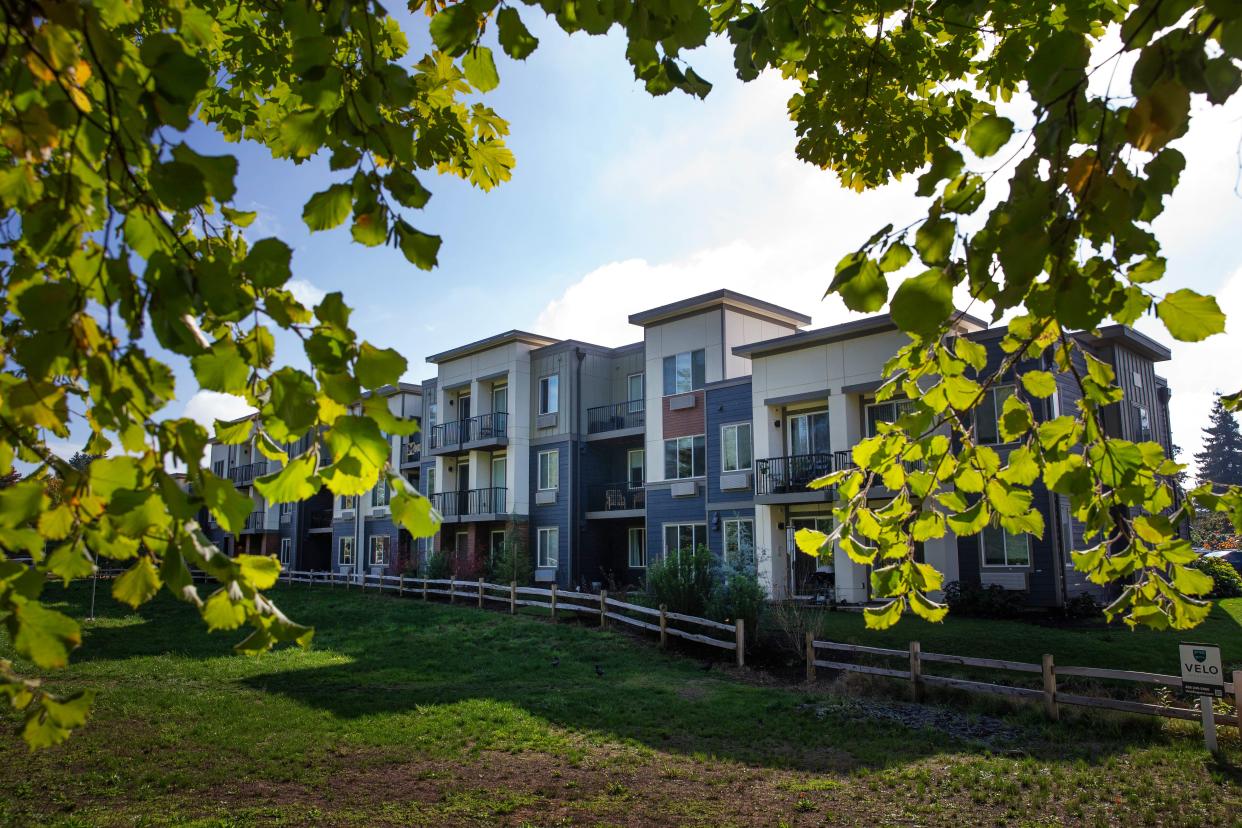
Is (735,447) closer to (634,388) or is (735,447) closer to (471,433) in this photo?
(634,388)

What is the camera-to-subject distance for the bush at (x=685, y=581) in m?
17.9

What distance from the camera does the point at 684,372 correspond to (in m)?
28.9

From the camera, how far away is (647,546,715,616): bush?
17891 mm

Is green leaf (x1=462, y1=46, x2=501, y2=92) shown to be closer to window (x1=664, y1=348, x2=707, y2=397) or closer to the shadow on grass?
the shadow on grass

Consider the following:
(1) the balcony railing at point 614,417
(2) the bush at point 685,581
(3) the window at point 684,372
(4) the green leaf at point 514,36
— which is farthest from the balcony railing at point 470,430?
(4) the green leaf at point 514,36

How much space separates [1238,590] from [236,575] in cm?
3137

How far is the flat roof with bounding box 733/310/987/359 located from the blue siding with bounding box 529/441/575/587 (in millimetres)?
9046

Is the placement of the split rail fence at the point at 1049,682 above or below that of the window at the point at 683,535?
below

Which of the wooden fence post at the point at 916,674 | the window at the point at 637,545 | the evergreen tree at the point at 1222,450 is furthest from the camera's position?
the evergreen tree at the point at 1222,450

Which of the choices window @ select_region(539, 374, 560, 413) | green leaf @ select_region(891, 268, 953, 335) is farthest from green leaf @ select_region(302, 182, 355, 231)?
window @ select_region(539, 374, 560, 413)

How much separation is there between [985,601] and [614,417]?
51.3 feet

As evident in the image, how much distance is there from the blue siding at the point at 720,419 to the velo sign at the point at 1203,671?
16.8m

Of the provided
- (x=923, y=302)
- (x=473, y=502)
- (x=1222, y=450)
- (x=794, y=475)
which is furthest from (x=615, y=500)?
(x=1222, y=450)

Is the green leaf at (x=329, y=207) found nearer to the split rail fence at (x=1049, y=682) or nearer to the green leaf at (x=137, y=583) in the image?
the green leaf at (x=137, y=583)
